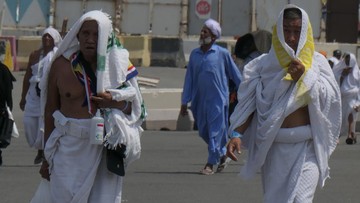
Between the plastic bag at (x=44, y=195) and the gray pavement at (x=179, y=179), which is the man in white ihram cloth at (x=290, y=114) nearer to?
the plastic bag at (x=44, y=195)

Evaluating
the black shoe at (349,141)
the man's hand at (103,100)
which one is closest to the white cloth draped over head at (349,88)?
the black shoe at (349,141)

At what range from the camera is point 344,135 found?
2203 centimetres

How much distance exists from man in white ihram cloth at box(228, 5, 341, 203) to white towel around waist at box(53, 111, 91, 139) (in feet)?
3.39

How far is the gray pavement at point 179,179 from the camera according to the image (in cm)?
1216

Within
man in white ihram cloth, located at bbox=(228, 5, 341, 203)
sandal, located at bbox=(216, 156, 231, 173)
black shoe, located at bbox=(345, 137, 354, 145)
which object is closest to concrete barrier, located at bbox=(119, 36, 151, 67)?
black shoe, located at bbox=(345, 137, 354, 145)

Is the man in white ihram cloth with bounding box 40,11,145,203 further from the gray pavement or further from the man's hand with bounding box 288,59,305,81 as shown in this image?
the gray pavement

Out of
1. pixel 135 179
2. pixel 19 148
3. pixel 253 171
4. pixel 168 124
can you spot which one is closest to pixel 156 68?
pixel 168 124

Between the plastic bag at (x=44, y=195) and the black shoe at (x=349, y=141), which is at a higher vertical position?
the plastic bag at (x=44, y=195)

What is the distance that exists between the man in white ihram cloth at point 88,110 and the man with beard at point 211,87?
21.4 ft

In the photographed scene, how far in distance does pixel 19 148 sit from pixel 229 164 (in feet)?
12.7

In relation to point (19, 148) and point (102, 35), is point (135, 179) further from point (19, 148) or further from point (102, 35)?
point (102, 35)

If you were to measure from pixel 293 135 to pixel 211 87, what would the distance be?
6566mm

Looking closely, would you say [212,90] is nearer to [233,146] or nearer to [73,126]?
[233,146]

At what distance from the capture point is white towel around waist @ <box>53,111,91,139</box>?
297 inches
